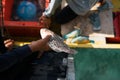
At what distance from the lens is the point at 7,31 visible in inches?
99.6

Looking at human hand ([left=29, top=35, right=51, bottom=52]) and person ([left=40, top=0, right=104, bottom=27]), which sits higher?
person ([left=40, top=0, right=104, bottom=27])

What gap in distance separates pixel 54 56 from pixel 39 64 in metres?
0.15

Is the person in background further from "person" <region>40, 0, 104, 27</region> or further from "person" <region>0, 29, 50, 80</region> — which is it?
"person" <region>0, 29, 50, 80</region>

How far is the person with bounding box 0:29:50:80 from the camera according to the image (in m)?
1.51

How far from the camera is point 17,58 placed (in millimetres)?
1547

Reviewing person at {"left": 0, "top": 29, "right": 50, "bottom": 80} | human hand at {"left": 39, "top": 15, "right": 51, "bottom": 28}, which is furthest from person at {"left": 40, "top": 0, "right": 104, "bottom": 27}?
person at {"left": 0, "top": 29, "right": 50, "bottom": 80}


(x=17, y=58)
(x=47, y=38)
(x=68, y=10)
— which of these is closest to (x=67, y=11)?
(x=68, y=10)

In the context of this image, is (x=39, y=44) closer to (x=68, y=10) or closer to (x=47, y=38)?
(x=47, y=38)

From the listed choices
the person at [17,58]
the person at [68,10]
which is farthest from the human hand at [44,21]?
the person at [17,58]

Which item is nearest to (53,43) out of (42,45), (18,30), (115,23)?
(42,45)

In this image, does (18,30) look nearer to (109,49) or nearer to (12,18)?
(12,18)

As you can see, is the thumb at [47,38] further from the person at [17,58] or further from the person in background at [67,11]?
the person in background at [67,11]

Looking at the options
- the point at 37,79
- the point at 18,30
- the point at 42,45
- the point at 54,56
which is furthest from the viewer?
the point at 18,30

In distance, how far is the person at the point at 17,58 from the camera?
1.51 meters
